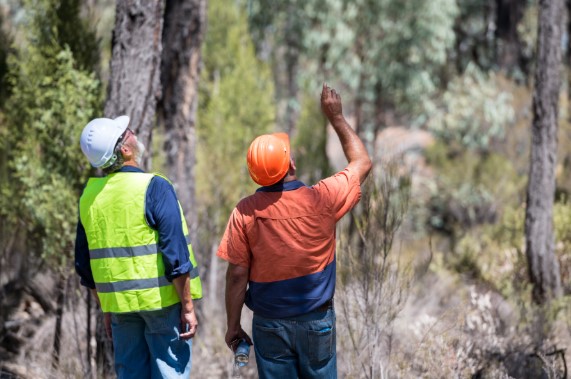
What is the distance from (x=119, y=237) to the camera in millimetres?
3500

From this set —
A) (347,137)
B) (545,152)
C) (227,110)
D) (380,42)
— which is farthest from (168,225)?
(380,42)

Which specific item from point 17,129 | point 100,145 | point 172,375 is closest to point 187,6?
point 17,129

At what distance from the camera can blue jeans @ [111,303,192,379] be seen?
3.55 metres

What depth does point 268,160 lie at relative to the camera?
3256mm

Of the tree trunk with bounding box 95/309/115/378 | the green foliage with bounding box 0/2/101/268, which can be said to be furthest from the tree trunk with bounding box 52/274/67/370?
the tree trunk with bounding box 95/309/115/378

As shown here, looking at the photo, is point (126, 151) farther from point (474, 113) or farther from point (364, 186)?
point (474, 113)

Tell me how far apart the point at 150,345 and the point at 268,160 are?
→ 1.11m

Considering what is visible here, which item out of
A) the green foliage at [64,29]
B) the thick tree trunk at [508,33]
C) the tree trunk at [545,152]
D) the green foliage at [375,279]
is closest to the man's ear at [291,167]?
the green foliage at [375,279]

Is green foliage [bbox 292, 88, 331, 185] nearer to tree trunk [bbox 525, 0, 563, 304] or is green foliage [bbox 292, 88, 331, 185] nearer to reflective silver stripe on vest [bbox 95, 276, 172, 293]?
tree trunk [bbox 525, 0, 563, 304]

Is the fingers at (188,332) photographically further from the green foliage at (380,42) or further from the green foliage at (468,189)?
the green foliage at (380,42)

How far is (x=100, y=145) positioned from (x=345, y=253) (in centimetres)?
218

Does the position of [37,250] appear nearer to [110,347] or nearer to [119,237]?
[110,347]

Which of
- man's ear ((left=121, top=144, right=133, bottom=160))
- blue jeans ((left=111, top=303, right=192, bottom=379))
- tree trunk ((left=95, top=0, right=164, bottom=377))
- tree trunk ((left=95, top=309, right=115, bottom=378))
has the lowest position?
tree trunk ((left=95, top=309, right=115, bottom=378))

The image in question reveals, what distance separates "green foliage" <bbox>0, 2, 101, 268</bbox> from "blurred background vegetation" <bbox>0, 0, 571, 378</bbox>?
0.06 ft
